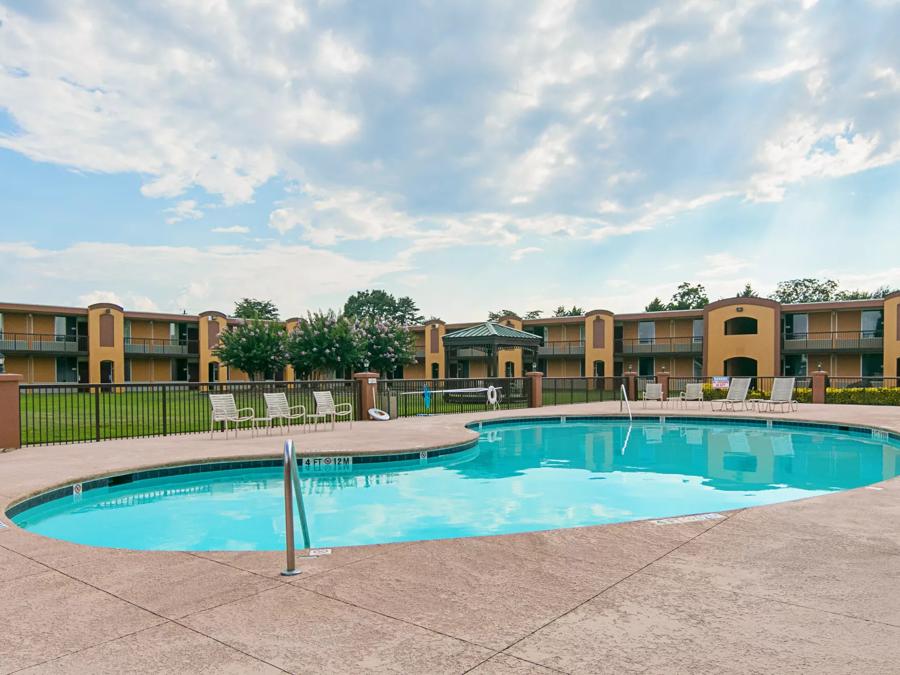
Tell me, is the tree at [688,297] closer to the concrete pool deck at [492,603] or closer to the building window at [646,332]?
the building window at [646,332]

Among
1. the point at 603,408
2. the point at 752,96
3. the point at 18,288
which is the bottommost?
the point at 603,408

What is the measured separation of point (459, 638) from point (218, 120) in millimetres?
14242

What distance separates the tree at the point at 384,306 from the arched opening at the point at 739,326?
4381cm

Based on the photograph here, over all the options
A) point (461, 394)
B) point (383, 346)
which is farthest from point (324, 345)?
point (461, 394)

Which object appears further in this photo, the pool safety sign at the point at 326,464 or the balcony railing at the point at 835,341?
the balcony railing at the point at 835,341

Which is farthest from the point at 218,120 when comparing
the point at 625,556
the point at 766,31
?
the point at 625,556

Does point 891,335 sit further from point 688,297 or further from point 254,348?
point 254,348

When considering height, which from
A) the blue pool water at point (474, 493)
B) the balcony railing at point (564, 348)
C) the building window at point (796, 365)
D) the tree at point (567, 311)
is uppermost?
the tree at point (567, 311)

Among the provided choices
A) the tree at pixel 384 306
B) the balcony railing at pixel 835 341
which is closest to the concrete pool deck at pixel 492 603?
the balcony railing at pixel 835 341

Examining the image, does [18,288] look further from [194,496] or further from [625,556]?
[625,556]

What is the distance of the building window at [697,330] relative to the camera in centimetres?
3896

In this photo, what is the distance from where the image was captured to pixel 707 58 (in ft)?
44.5

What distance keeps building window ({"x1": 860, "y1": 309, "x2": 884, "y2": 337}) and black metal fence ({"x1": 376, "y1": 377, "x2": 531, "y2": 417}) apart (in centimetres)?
2392

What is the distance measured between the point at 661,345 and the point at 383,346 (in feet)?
61.6
